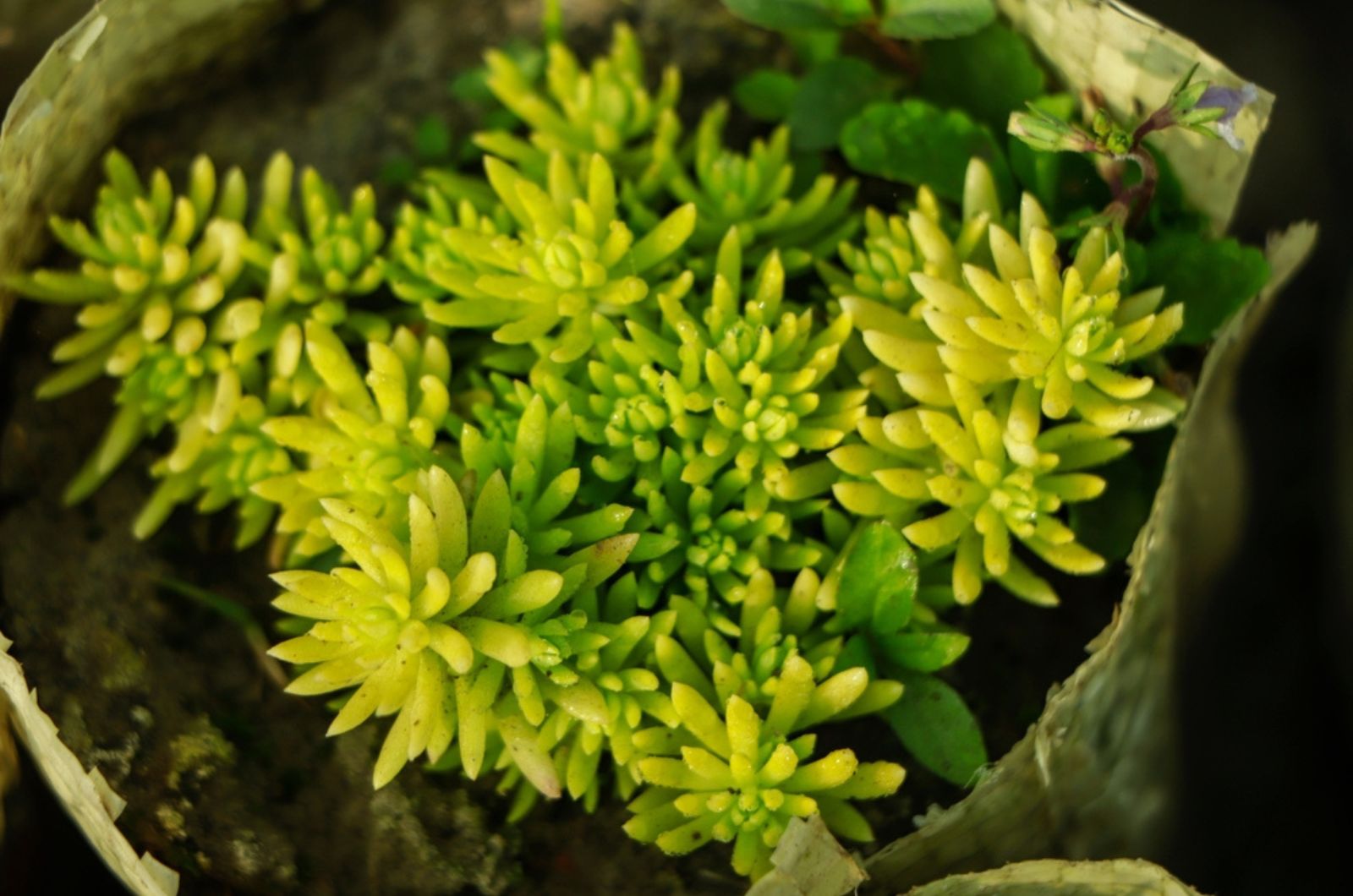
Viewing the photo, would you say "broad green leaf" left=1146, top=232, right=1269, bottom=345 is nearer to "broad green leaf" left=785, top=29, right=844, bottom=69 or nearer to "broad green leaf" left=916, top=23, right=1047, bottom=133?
"broad green leaf" left=916, top=23, right=1047, bottom=133

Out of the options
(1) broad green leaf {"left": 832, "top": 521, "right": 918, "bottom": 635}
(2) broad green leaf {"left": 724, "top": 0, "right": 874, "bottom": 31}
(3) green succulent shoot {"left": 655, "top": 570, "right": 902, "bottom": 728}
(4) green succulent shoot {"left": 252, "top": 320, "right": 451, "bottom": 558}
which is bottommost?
(3) green succulent shoot {"left": 655, "top": 570, "right": 902, "bottom": 728}

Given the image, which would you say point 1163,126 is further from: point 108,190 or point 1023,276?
point 108,190

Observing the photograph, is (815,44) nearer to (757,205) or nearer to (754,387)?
(757,205)

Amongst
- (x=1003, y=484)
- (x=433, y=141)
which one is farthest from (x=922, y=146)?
(x=433, y=141)

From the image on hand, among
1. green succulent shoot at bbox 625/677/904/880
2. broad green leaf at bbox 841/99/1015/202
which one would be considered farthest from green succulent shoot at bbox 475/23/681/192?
green succulent shoot at bbox 625/677/904/880

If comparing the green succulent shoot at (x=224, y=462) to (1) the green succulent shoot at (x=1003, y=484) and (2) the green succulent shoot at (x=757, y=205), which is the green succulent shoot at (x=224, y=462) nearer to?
(2) the green succulent shoot at (x=757, y=205)
